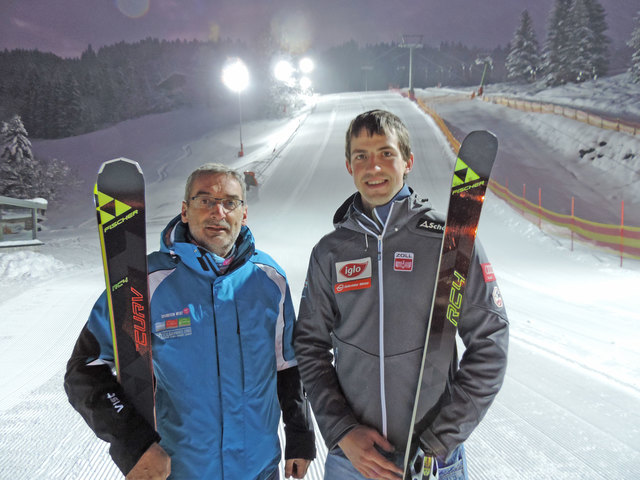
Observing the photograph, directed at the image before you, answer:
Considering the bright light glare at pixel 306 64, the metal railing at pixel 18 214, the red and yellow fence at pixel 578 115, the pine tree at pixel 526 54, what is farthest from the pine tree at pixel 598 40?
the metal railing at pixel 18 214

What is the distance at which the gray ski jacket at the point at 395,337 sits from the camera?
1.69 metres

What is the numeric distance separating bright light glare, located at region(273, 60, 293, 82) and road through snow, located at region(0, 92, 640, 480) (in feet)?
96.0

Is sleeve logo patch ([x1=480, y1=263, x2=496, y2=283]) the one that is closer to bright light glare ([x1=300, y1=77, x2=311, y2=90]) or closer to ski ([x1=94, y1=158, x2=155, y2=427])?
ski ([x1=94, y1=158, x2=155, y2=427])

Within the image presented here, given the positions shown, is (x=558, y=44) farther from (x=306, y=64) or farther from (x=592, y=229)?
(x=592, y=229)

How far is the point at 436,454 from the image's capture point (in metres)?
1.70

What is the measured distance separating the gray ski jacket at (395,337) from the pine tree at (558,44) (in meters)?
53.5

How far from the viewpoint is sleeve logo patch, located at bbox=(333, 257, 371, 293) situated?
6.12ft

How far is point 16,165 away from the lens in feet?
92.4

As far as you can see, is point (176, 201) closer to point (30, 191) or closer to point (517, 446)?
point (30, 191)

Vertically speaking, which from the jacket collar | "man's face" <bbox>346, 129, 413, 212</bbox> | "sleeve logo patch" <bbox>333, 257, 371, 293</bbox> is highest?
"man's face" <bbox>346, 129, 413, 212</bbox>

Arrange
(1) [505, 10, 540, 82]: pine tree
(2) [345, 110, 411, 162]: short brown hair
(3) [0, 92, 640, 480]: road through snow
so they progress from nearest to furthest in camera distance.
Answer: (2) [345, 110, 411, 162]: short brown hair < (3) [0, 92, 640, 480]: road through snow < (1) [505, 10, 540, 82]: pine tree

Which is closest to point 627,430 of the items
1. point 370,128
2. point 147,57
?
point 370,128

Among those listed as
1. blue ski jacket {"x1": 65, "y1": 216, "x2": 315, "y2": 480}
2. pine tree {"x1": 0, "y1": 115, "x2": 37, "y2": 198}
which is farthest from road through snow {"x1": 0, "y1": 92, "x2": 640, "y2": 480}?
pine tree {"x1": 0, "y1": 115, "x2": 37, "y2": 198}

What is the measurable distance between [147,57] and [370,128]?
8794 centimetres
